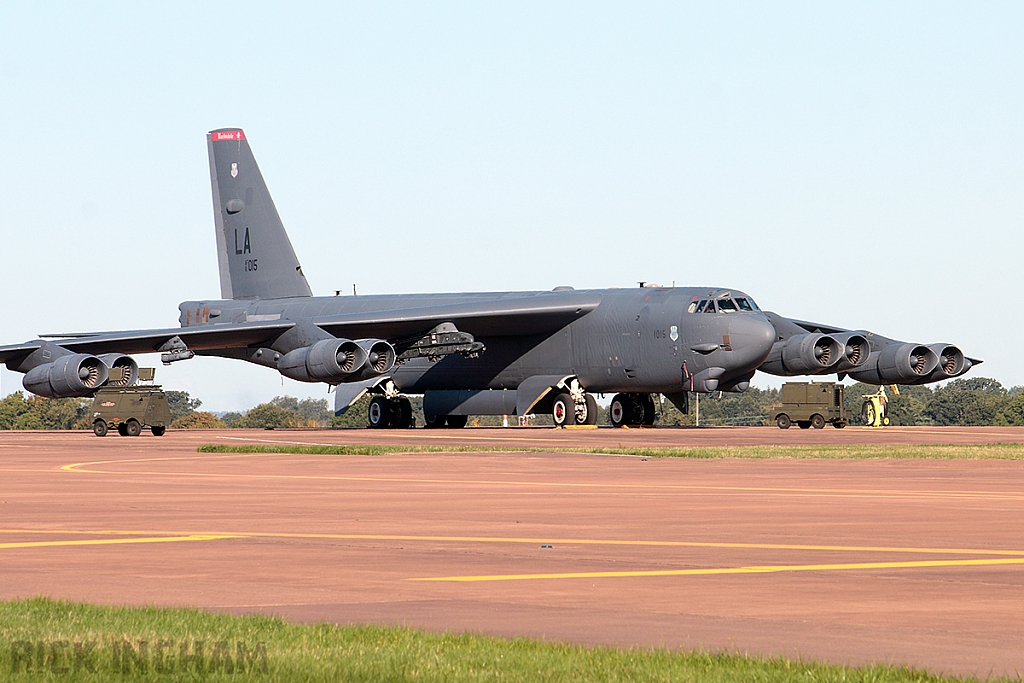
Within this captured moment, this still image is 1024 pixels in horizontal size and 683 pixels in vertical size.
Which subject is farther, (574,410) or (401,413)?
(401,413)

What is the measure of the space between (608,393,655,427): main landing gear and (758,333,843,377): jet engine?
497cm

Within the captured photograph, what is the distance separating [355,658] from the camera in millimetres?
7219

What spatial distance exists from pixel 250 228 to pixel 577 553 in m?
49.1

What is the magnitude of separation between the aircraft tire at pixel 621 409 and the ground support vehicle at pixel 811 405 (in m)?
4.80

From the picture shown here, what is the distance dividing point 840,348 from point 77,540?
1493 inches

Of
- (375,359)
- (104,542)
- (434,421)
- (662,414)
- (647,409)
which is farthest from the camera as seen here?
(662,414)

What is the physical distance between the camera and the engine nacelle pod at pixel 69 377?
43312mm

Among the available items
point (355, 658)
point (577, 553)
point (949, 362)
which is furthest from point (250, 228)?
point (355, 658)

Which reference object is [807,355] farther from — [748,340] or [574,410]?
[574,410]

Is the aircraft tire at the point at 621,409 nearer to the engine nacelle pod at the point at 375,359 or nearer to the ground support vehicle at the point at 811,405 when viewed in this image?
the ground support vehicle at the point at 811,405

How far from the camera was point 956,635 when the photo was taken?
25.7 ft

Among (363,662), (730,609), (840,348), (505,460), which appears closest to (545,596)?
(730,609)

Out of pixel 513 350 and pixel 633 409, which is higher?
pixel 513 350

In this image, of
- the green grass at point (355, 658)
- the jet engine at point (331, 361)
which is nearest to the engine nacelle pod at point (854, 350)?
the jet engine at point (331, 361)
